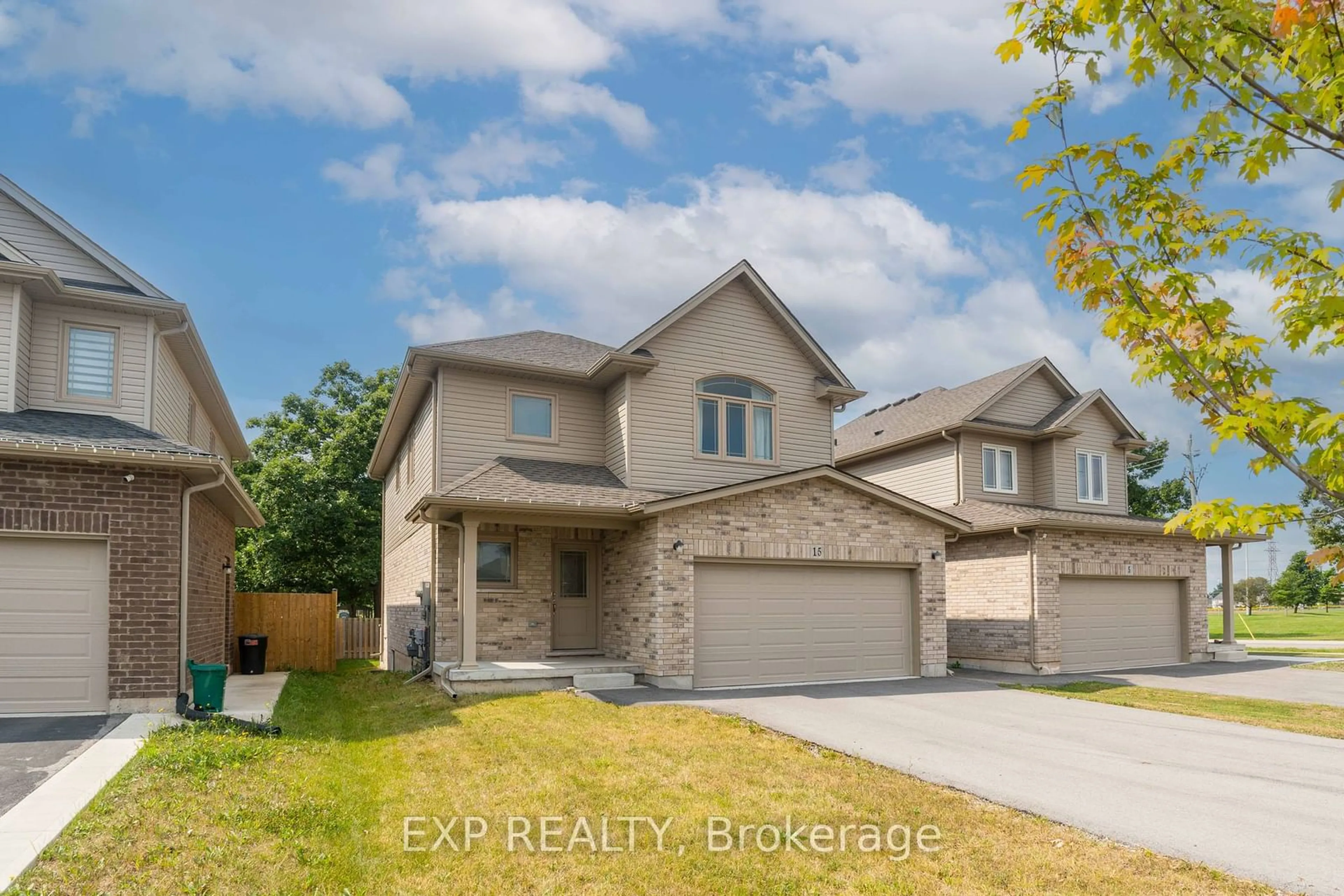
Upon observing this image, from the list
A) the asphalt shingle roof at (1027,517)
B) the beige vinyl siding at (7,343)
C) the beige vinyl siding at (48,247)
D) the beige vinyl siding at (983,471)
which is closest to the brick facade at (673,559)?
the asphalt shingle roof at (1027,517)

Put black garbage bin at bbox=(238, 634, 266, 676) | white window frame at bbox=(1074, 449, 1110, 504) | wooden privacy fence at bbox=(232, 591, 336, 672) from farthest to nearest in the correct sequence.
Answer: white window frame at bbox=(1074, 449, 1110, 504)
wooden privacy fence at bbox=(232, 591, 336, 672)
black garbage bin at bbox=(238, 634, 266, 676)

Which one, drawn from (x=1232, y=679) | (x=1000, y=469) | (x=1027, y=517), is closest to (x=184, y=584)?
(x=1027, y=517)

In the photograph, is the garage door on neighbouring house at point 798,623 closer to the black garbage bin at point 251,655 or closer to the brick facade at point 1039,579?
the brick facade at point 1039,579

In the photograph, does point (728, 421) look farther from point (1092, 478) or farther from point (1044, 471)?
point (1092, 478)

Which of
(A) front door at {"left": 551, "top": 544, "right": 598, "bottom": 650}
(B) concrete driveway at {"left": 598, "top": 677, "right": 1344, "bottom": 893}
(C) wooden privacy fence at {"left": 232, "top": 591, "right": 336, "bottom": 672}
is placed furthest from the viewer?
(C) wooden privacy fence at {"left": 232, "top": 591, "right": 336, "bottom": 672}

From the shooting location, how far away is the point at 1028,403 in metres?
23.4

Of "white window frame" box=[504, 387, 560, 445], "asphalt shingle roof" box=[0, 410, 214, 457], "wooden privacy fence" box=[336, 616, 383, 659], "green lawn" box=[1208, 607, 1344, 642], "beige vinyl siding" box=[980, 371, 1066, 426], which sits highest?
"beige vinyl siding" box=[980, 371, 1066, 426]

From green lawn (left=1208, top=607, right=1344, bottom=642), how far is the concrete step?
21502 millimetres

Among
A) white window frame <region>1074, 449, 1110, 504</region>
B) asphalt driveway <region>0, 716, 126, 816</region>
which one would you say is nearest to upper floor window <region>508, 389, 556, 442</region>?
asphalt driveway <region>0, 716, 126, 816</region>

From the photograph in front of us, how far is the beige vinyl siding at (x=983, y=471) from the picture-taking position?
22.1 metres

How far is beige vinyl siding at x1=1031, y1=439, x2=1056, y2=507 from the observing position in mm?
22656

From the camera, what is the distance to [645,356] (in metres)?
17.1

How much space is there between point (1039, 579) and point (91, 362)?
18.2 meters

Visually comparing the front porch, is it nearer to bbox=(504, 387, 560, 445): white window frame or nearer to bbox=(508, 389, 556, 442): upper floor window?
bbox=(504, 387, 560, 445): white window frame
